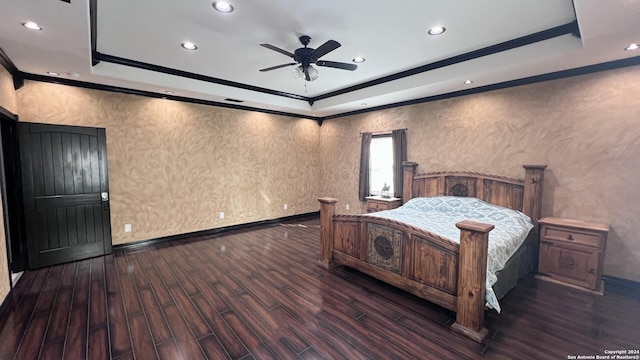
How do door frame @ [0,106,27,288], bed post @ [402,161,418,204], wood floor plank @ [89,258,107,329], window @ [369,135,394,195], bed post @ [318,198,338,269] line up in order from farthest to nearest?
1. window @ [369,135,394,195]
2. bed post @ [402,161,418,204]
3. bed post @ [318,198,338,269]
4. door frame @ [0,106,27,288]
5. wood floor plank @ [89,258,107,329]

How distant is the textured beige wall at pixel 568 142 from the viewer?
314cm

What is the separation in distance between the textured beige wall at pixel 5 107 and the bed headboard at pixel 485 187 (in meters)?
5.41

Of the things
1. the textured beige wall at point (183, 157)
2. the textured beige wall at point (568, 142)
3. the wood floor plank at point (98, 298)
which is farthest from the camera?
the textured beige wall at point (183, 157)

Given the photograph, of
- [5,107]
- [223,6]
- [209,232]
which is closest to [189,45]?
[223,6]

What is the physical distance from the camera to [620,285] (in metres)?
3.15

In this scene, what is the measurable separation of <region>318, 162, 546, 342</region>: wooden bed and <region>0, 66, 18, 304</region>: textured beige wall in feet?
11.2

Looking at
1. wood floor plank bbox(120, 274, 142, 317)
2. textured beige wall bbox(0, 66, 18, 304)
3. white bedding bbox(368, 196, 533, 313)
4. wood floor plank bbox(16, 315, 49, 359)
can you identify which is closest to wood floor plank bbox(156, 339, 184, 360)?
wood floor plank bbox(120, 274, 142, 317)

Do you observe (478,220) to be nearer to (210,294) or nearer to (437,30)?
(437,30)

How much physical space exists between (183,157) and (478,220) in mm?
4975

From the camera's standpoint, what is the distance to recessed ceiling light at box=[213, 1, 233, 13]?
237 cm

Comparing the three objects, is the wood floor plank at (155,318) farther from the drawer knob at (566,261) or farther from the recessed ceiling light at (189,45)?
the drawer knob at (566,261)

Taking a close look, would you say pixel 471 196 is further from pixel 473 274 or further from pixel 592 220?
pixel 473 274

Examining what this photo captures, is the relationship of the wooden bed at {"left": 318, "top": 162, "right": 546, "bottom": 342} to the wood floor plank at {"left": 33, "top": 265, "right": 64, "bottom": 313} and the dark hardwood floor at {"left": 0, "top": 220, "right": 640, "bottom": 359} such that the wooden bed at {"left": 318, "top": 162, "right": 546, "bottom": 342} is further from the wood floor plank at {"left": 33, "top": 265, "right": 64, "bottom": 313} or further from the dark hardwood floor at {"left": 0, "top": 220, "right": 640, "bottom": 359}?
the wood floor plank at {"left": 33, "top": 265, "right": 64, "bottom": 313}

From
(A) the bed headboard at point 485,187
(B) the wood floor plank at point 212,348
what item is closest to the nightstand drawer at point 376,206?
(A) the bed headboard at point 485,187
